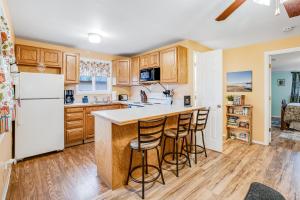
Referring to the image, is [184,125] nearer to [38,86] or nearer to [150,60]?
[150,60]

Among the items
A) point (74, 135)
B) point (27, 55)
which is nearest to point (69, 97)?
point (74, 135)

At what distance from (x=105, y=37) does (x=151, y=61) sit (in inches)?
49.0

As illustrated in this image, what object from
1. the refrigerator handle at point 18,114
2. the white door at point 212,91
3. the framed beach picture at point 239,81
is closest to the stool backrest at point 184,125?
the white door at point 212,91

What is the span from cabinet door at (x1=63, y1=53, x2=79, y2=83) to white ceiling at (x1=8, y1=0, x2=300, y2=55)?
0.34m

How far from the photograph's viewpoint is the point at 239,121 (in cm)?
408

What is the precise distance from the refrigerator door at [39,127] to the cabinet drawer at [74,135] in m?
0.27

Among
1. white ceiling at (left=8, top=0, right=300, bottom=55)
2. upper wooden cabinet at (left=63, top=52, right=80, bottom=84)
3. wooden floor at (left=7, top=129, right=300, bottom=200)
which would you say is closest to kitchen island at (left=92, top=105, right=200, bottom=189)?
wooden floor at (left=7, top=129, right=300, bottom=200)

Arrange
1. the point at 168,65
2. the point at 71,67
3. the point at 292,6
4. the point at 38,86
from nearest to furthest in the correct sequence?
the point at 292,6 < the point at 38,86 < the point at 168,65 < the point at 71,67

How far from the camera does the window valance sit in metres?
4.55

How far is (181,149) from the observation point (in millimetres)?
3043

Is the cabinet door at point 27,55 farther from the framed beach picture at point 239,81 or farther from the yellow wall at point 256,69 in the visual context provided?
the yellow wall at point 256,69

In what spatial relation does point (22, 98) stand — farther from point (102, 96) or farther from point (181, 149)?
point (181, 149)

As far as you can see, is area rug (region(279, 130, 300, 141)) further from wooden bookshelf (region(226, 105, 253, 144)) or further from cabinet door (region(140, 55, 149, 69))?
cabinet door (region(140, 55, 149, 69))

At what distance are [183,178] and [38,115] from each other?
2.91 m
